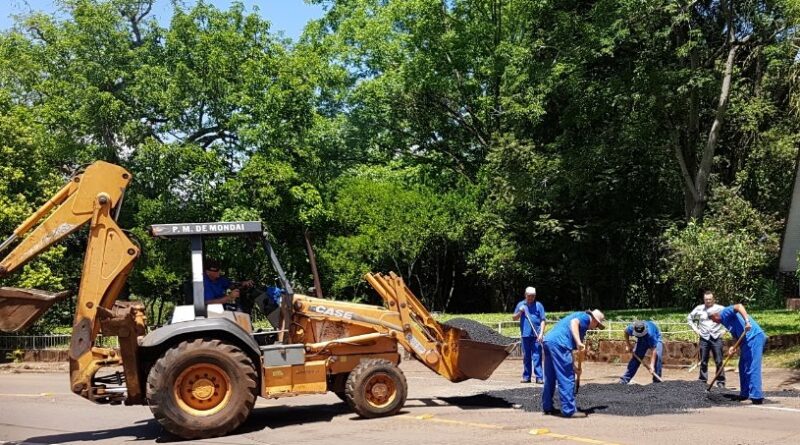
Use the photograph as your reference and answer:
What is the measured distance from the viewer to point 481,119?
40125mm

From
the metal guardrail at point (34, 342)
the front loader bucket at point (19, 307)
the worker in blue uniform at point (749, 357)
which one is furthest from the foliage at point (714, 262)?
the front loader bucket at point (19, 307)

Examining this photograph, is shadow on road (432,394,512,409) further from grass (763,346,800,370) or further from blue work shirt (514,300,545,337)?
grass (763,346,800,370)

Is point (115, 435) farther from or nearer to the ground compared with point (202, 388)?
nearer to the ground

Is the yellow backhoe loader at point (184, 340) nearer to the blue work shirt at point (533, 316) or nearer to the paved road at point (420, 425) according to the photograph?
the paved road at point (420, 425)

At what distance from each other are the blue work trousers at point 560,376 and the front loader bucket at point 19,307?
634 centimetres

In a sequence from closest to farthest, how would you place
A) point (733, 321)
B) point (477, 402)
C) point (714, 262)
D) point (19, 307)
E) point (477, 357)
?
1. point (19, 307)
2. point (477, 357)
3. point (477, 402)
4. point (733, 321)
5. point (714, 262)

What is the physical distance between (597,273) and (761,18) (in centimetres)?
1402

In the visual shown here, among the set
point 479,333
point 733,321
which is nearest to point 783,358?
point 733,321

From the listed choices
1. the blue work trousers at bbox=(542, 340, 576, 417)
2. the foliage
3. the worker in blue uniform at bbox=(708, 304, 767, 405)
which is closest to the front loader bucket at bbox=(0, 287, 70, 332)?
the blue work trousers at bbox=(542, 340, 576, 417)

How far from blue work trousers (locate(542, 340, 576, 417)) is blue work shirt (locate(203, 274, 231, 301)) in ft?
14.6

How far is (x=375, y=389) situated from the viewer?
1124 cm

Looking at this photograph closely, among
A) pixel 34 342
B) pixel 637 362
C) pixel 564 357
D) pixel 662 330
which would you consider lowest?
pixel 637 362

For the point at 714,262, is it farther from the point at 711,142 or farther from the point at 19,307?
the point at 19,307

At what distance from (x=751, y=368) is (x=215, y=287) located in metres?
7.91
